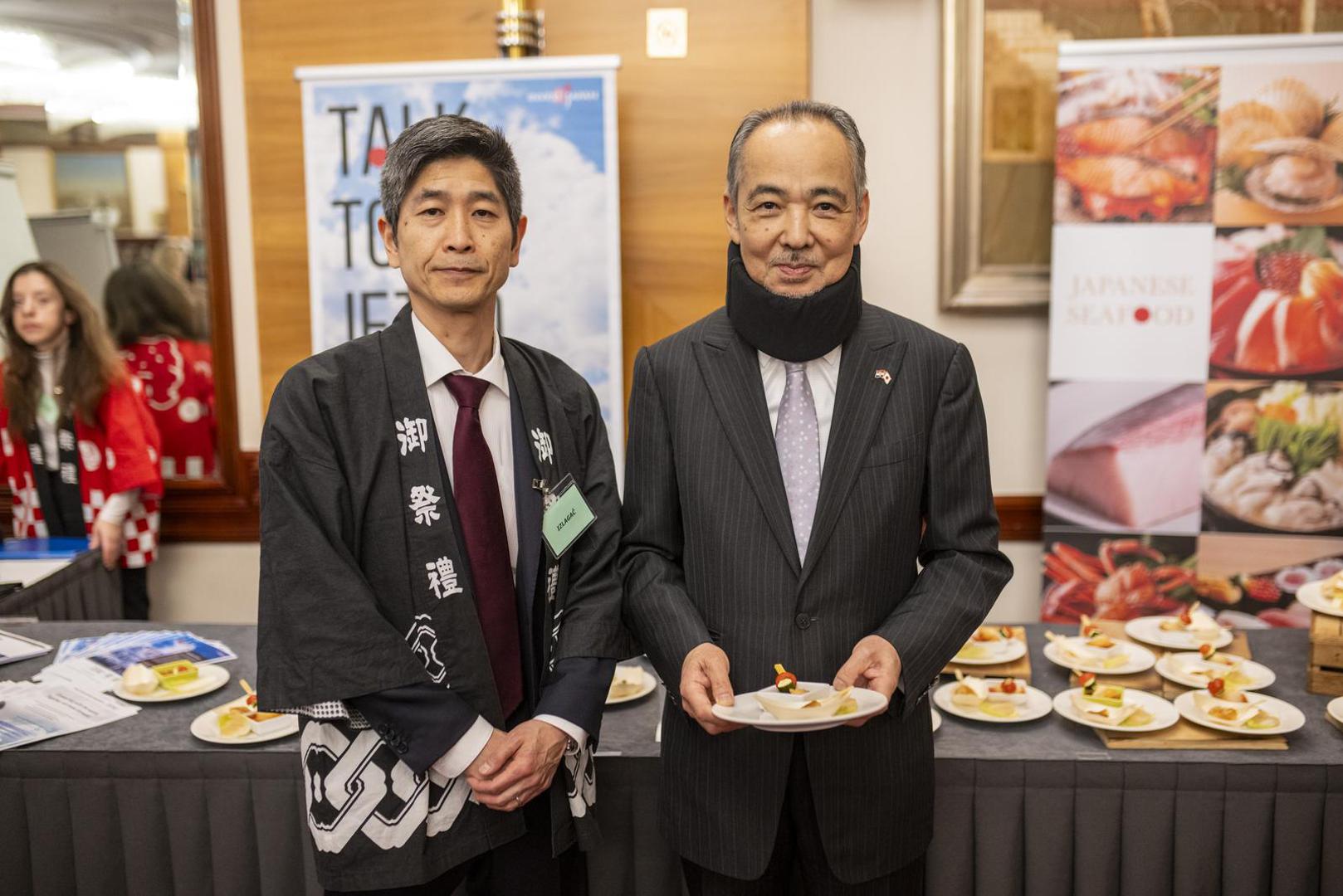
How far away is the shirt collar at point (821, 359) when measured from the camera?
1.59 meters

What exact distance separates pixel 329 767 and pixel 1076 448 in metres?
2.89

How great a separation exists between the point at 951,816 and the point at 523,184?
245cm

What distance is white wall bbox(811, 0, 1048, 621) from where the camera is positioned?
3855mm

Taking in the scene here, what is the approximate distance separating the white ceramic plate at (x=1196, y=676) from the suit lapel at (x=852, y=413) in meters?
1.13

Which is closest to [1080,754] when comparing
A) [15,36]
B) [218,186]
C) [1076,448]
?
[1076,448]

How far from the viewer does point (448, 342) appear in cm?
156

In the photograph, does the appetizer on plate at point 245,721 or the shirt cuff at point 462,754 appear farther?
the appetizer on plate at point 245,721

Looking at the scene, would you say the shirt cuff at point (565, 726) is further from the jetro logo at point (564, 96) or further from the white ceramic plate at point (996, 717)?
the jetro logo at point (564, 96)

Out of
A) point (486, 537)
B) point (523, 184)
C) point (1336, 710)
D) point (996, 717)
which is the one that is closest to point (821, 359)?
point (486, 537)

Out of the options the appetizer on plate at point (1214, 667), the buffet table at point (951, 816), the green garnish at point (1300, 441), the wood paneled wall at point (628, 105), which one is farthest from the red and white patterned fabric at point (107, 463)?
the green garnish at point (1300, 441)

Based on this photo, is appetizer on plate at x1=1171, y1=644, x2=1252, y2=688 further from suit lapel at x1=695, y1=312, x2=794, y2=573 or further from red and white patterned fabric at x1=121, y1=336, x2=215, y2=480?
red and white patterned fabric at x1=121, y1=336, x2=215, y2=480

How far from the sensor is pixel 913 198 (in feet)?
13.0

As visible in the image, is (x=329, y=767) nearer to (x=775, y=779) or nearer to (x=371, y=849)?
(x=371, y=849)

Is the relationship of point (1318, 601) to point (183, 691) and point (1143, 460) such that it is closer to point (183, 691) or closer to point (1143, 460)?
point (1143, 460)
